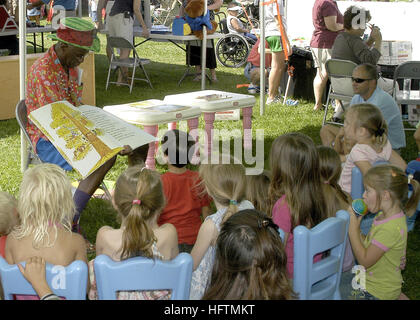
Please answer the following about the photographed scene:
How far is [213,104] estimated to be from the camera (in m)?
5.90

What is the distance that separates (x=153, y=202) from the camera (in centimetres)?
286

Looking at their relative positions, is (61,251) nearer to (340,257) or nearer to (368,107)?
(340,257)

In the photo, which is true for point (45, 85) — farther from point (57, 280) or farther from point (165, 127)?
point (165, 127)

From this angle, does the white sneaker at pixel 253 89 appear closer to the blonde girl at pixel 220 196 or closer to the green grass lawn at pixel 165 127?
the green grass lawn at pixel 165 127

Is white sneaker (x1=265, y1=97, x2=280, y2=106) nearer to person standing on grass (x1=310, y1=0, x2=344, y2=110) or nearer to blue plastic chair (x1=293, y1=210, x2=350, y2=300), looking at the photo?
person standing on grass (x1=310, y1=0, x2=344, y2=110)

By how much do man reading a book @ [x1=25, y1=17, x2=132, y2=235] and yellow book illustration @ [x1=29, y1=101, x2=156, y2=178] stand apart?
147 mm

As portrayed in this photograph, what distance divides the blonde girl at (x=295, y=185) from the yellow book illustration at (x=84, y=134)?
3.14ft

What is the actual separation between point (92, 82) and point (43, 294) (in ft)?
20.1

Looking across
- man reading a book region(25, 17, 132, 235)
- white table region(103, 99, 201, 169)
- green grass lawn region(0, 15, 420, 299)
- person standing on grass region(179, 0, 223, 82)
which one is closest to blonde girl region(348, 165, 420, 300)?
green grass lawn region(0, 15, 420, 299)

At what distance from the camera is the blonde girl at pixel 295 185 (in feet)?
10.2

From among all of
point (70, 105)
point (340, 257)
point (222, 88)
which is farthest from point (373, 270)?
point (222, 88)

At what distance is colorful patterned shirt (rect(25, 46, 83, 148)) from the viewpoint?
4.24 meters

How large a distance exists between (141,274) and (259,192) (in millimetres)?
1309

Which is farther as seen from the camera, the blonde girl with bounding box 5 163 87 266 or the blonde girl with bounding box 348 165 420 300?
the blonde girl with bounding box 348 165 420 300
